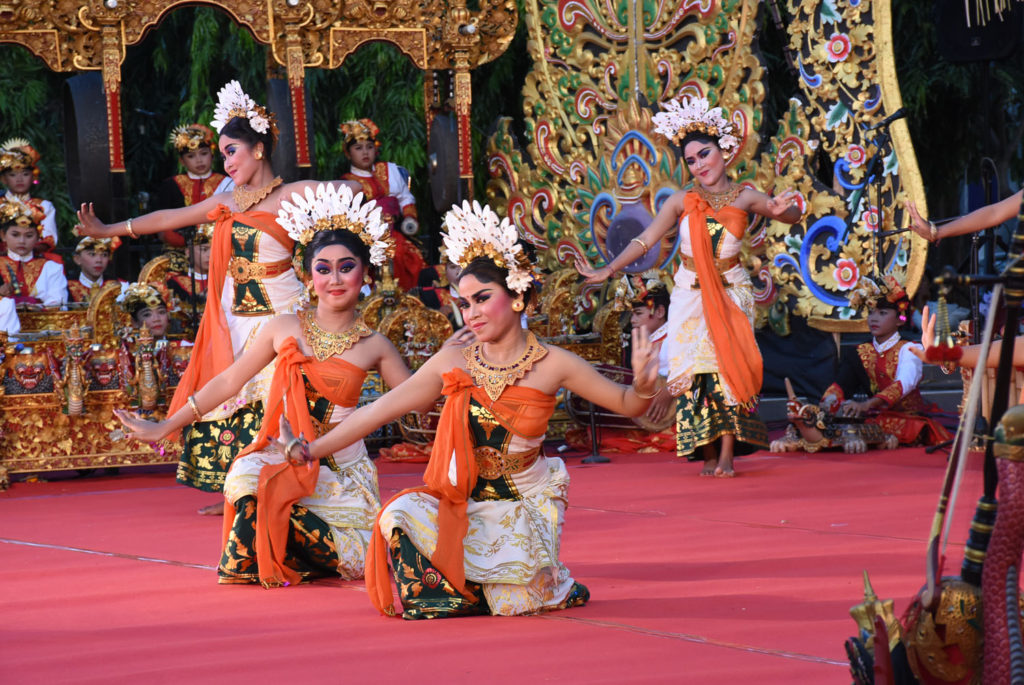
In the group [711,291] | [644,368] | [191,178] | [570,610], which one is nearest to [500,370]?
[644,368]

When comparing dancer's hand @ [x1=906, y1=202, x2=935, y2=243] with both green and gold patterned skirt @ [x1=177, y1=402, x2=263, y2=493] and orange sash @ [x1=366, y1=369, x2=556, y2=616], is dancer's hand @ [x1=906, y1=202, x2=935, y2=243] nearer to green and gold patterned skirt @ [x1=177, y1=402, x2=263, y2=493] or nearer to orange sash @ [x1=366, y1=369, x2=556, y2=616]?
orange sash @ [x1=366, y1=369, x2=556, y2=616]

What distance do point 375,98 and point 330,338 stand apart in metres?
5.59

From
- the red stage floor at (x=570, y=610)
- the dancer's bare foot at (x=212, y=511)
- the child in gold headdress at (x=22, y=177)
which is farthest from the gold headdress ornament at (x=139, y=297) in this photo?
the dancer's bare foot at (x=212, y=511)

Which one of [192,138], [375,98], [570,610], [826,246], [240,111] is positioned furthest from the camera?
[375,98]

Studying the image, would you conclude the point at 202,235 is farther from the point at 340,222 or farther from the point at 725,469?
the point at 340,222

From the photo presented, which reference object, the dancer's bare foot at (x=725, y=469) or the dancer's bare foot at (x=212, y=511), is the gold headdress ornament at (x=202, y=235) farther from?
the dancer's bare foot at (x=725, y=469)

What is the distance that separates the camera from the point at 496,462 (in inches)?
150

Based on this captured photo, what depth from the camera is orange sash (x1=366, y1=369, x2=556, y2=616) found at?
365 centimetres

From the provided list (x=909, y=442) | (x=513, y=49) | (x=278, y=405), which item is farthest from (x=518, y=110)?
(x=278, y=405)

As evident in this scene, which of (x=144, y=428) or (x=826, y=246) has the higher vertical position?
(x=826, y=246)

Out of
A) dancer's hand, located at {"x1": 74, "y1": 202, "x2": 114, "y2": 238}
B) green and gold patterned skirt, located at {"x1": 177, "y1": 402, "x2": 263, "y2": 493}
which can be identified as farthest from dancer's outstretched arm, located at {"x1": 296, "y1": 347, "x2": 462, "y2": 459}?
dancer's hand, located at {"x1": 74, "y1": 202, "x2": 114, "y2": 238}

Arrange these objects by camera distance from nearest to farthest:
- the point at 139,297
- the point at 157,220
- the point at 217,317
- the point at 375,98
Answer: the point at 217,317 < the point at 157,220 < the point at 139,297 < the point at 375,98

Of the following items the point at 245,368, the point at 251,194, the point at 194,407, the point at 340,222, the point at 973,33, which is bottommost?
the point at 194,407

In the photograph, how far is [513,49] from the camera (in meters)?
9.91
